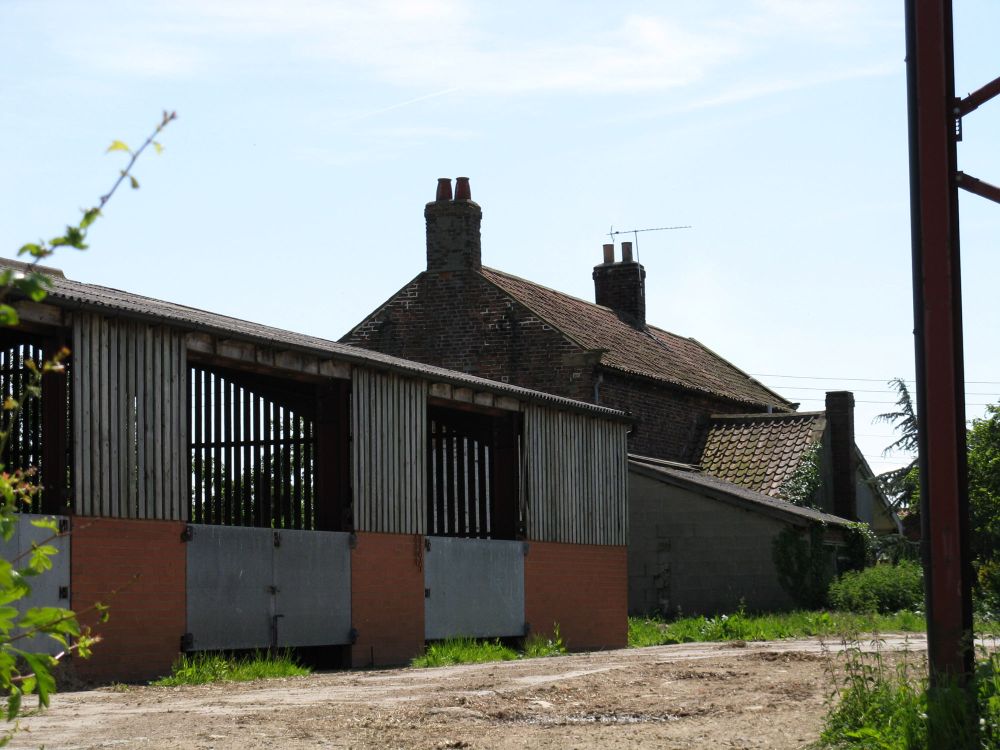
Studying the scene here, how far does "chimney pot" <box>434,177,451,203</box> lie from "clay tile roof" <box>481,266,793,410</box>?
76.7 inches

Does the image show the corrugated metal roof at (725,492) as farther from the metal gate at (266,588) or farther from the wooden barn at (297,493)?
the metal gate at (266,588)

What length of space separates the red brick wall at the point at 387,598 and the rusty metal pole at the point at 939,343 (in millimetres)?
10236

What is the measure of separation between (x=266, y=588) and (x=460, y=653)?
303 centimetres

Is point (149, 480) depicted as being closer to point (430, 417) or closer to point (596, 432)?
point (430, 417)

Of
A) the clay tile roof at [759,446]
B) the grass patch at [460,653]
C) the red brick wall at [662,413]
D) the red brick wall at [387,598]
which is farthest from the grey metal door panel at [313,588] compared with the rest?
the clay tile roof at [759,446]

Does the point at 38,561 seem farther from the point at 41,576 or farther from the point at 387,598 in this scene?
the point at 387,598

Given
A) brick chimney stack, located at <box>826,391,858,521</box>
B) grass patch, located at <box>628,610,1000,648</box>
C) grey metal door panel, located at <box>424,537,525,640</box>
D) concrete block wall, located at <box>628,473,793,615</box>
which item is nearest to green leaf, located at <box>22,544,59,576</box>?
grey metal door panel, located at <box>424,537,525,640</box>

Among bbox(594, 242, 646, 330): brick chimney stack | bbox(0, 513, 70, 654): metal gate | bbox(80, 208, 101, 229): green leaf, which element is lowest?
bbox(0, 513, 70, 654): metal gate

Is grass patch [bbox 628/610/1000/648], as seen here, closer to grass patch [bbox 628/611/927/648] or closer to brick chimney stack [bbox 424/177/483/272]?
grass patch [bbox 628/611/927/648]

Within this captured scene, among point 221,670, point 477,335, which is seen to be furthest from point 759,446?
point 221,670

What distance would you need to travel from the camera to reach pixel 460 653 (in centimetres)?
1761

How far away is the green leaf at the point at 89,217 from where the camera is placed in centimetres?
344

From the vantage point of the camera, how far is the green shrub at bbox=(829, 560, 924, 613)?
27359 millimetres

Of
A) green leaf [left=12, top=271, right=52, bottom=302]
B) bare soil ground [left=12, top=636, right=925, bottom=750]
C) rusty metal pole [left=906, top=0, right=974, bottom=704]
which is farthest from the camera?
bare soil ground [left=12, top=636, right=925, bottom=750]
